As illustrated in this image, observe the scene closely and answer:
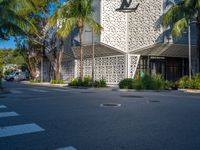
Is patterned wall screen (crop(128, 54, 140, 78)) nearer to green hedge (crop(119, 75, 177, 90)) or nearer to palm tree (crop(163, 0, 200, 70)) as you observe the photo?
green hedge (crop(119, 75, 177, 90))

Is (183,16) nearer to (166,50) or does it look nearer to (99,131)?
(166,50)

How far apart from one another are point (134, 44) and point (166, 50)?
3.74 m

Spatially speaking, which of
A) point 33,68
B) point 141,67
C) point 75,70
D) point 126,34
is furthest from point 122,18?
point 33,68

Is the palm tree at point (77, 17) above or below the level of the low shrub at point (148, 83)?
above

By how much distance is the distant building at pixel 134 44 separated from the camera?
28922mm

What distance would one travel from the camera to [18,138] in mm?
5984

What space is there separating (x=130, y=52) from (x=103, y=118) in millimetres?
23134

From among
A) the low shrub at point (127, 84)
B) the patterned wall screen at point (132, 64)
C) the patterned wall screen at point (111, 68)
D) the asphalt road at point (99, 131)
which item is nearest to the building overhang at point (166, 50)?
the patterned wall screen at point (132, 64)

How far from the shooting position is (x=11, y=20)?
17547mm

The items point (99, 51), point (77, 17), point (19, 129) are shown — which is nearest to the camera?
point (19, 129)

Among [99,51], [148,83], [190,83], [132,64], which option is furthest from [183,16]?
[99,51]

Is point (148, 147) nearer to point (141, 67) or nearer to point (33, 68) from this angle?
point (141, 67)

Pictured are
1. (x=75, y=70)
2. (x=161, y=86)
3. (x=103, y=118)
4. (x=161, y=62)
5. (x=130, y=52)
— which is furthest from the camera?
(x=75, y=70)

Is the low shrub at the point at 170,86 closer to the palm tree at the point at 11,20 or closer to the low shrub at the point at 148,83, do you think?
the low shrub at the point at 148,83
